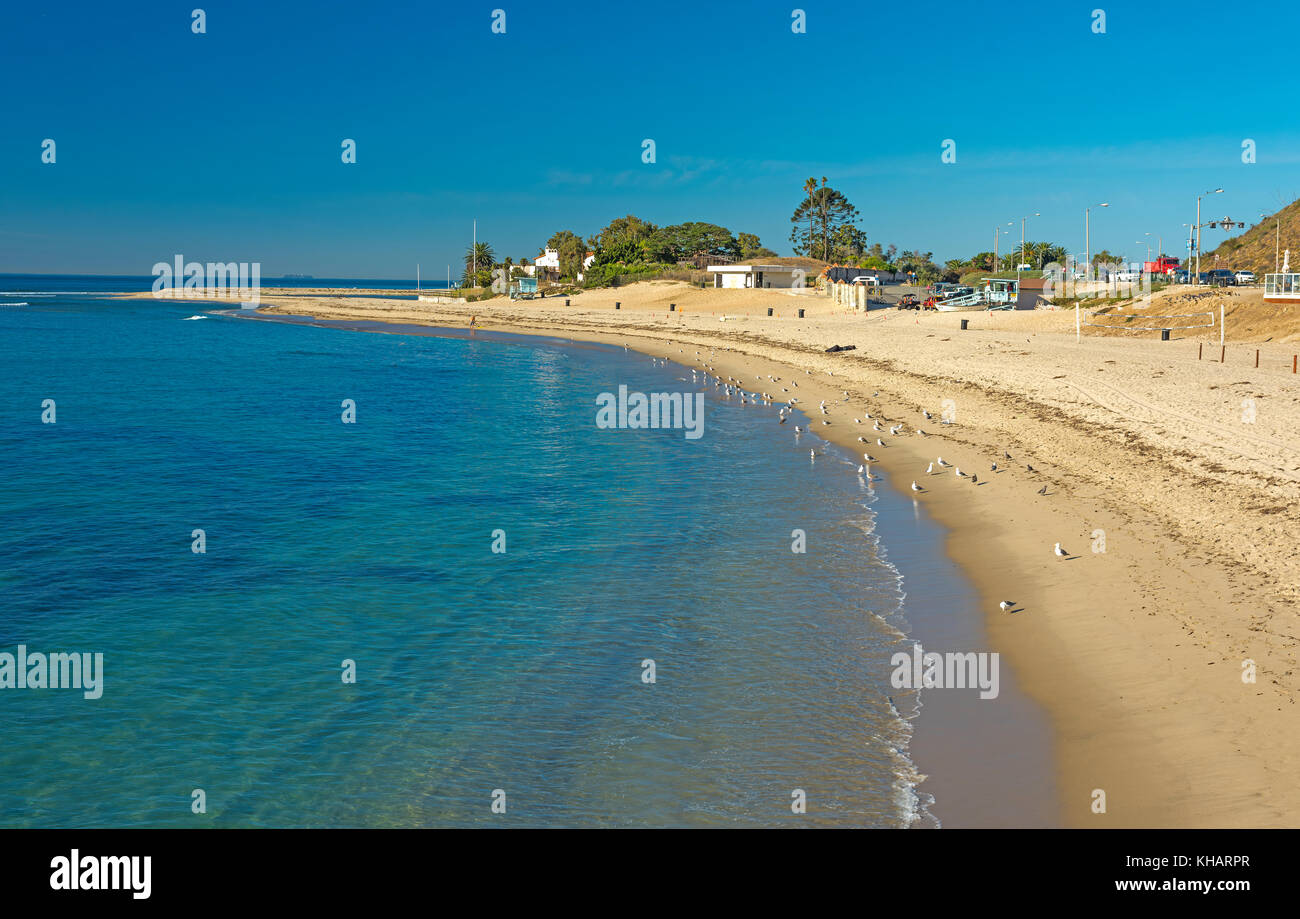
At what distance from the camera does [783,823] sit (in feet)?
26.6

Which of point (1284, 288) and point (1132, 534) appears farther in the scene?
point (1284, 288)

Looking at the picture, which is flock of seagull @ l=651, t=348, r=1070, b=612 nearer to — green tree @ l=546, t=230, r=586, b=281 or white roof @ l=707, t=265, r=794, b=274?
white roof @ l=707, t=265, r=794, b=274

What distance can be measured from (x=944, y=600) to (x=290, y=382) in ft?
132

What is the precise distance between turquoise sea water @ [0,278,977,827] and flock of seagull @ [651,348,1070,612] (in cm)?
145

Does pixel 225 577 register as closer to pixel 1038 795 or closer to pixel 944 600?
pixel 944 600

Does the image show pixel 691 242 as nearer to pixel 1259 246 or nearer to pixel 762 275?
pixel 762 275

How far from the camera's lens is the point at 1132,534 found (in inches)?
593

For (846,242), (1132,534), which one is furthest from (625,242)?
(1132,534)

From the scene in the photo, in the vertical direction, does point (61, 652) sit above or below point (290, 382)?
below

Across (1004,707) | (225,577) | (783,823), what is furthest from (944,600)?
(225,577)

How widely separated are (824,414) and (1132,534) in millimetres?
17260

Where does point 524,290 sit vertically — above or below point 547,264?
below

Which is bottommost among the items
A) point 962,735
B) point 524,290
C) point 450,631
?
point 962,735
